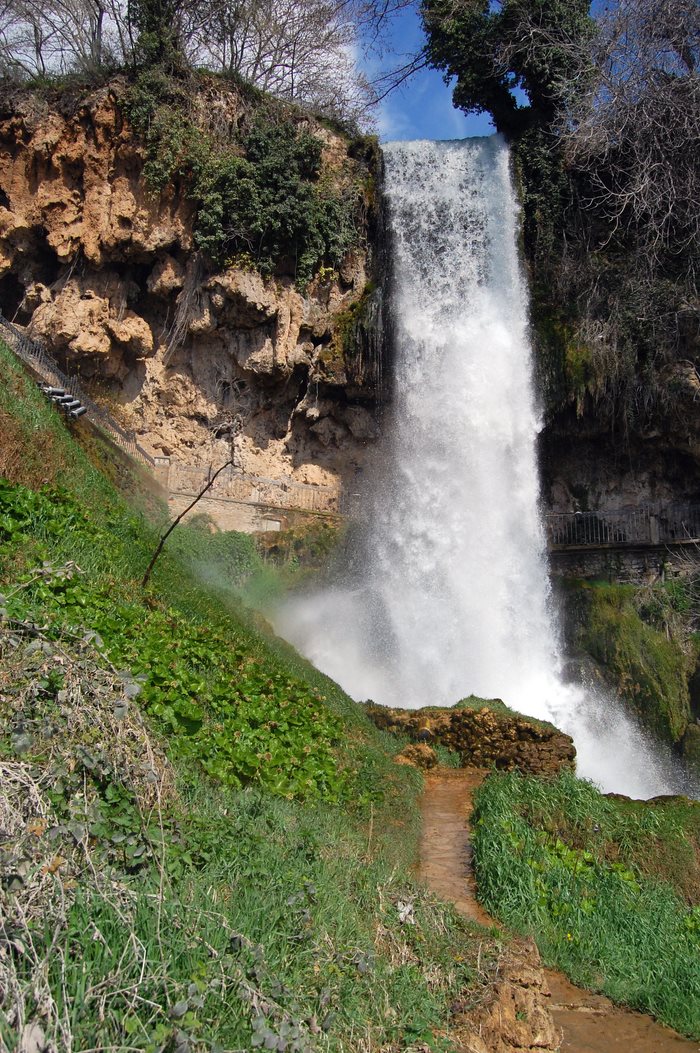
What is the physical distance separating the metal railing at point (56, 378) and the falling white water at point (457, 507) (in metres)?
5.26

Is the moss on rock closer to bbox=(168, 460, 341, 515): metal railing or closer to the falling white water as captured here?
the falling white water

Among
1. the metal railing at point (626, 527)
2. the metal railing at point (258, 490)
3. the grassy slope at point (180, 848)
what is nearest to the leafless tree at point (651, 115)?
the metal railing at point (626, 527)

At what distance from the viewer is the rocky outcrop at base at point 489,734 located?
981cm

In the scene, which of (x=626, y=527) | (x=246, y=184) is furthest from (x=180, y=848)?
(x=246, y=184)

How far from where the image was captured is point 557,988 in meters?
5.19

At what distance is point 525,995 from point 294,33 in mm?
27019

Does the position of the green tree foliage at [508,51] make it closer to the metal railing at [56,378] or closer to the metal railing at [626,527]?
the metal railing at [626,527]

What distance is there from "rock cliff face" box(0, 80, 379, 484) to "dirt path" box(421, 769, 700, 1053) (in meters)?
13.5

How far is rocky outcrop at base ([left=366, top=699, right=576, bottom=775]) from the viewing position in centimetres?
981

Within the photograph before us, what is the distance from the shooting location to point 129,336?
66.9ft

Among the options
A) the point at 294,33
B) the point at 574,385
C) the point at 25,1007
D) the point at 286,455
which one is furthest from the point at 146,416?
the point at 25,1007

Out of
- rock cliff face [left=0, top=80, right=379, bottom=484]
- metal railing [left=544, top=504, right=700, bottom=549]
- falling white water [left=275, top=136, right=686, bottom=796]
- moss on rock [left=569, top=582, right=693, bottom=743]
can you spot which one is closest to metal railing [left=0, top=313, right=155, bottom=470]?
rock cliff face [left=0, top=80, right=379, bottom=484]

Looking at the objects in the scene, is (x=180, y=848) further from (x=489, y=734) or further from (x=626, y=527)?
(x=626, y=527)

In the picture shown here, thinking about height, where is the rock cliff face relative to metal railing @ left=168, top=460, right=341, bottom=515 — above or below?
above
